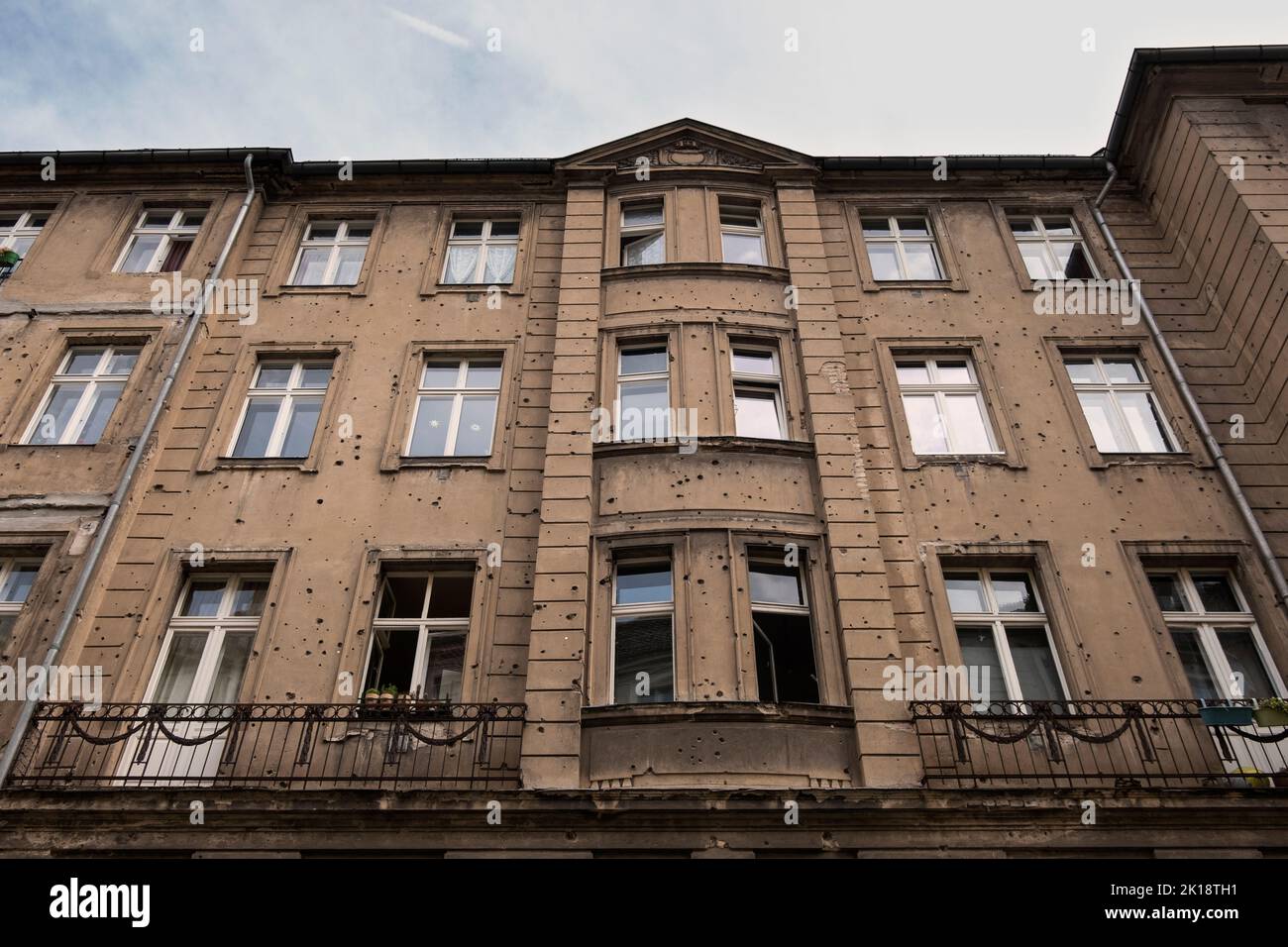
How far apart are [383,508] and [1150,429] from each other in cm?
923

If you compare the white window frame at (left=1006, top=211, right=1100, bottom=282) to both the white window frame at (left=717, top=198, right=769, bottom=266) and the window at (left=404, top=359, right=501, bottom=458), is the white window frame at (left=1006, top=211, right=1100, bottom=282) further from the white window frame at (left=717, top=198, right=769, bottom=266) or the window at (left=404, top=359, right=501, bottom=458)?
the window at (left=404, top=359, right=501, bottom=458)

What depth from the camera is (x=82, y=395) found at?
11852 millimetres

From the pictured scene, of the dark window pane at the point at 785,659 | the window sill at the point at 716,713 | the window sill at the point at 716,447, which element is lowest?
the window sill at the point at 716,713

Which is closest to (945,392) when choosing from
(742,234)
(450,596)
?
(742,234)

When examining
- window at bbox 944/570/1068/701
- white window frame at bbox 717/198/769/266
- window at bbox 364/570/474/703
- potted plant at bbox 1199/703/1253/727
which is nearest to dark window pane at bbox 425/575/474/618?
window at bbox 364/570/474/703

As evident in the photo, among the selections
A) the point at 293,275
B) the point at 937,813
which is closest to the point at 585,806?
the point at 937,813

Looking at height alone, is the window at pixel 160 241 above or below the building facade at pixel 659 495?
above

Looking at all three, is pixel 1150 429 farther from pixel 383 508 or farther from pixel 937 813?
pixel 383 508

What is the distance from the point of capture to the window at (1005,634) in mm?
9281

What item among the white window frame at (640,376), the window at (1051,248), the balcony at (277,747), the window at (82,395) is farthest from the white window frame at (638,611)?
the window at (1051,248)

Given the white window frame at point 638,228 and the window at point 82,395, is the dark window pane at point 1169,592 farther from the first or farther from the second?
the window at point 82,395

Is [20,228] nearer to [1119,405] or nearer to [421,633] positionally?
[421,633]

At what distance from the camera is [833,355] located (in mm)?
11734

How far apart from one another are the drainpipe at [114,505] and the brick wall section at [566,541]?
4.62m
